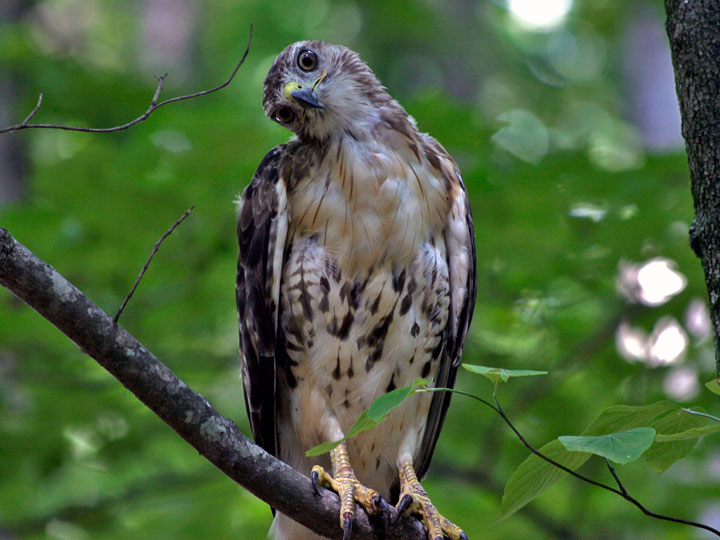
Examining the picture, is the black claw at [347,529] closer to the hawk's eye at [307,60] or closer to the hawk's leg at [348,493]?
the hawk's leg at [348,493]

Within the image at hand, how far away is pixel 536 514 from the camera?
4793 millimetres

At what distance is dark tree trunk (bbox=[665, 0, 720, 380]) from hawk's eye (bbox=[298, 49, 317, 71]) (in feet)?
6.24

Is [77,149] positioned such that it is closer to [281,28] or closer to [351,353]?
[351,353]

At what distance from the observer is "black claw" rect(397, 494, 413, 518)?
3223 mm

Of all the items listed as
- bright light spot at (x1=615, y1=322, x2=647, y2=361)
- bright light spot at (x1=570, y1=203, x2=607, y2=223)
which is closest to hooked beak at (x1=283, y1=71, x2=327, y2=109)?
bright light spot at (x1=570, y1=203, x2=607, y2=223)

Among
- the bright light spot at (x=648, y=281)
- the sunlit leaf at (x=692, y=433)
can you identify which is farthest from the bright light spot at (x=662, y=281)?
the sunlit leaf at (x=692, y=433)

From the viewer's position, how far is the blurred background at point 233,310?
4.27 meters

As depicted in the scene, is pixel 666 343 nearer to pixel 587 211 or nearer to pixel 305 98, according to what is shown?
pixel 587 211

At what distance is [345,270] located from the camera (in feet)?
11.6

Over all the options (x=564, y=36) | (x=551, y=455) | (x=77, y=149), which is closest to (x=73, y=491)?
(x=77, y=149)

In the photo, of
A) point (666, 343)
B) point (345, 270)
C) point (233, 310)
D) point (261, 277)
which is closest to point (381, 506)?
point (345, 270)

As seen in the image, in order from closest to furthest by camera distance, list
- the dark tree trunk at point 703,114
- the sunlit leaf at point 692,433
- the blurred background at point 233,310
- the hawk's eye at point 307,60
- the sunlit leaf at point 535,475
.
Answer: the sunlit leaf at point 692,433
the sunlit leaf at point 535,475
the dark tree trunk at point 703,114
the hawk's eye at point 307,60
the blurred background at point 233,310

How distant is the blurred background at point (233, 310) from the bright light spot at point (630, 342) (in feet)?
0.07

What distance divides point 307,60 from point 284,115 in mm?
337
